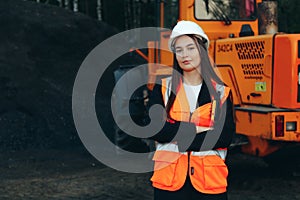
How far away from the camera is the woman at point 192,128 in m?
3.10

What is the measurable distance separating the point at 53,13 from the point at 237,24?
12233 mm

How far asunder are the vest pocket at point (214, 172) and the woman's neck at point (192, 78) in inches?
15.5

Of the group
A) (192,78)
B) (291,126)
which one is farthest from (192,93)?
(291,126)

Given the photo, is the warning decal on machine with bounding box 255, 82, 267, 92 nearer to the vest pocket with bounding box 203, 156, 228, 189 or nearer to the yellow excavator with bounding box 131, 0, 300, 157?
the yellow excavator with bounding box 131, 0, 300, 157

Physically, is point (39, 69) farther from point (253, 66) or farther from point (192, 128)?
point (192, 128)

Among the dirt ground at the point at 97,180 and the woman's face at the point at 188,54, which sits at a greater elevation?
the woman's face at the point at 188,54

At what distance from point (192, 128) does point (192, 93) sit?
189mm

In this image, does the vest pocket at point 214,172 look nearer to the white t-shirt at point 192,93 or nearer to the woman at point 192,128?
the woman at point 192,128

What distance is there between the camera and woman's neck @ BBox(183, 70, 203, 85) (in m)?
3.17

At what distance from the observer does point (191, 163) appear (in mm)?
3119

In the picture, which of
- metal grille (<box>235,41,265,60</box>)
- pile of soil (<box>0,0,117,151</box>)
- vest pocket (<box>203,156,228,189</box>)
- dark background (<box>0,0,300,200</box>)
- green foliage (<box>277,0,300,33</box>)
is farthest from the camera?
green foliage (<box>277,0,300,33</box>)

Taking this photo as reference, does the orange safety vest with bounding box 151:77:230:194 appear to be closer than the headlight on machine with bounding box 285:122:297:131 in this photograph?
Yes

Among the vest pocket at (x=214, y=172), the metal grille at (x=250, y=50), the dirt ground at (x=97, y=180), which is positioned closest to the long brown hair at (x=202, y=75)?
the vest pocket at (x=214, y=172)

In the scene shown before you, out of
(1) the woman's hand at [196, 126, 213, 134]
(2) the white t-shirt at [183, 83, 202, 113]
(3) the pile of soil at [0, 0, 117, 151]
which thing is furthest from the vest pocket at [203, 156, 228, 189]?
(3) the pile of soil at [0, 0, 117, 151]
